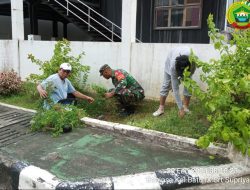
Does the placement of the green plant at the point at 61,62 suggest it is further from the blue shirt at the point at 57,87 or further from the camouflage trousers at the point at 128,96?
the camouflage trousers at the point at 128,96

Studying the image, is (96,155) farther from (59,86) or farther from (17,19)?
(17,19)

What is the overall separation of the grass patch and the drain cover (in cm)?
35

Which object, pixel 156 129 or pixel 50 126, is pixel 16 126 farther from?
pixel 156 129

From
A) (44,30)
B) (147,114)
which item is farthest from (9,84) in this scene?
(44,30)

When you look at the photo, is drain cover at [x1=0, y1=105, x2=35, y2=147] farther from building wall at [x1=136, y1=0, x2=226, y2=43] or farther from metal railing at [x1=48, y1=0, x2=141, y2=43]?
building wall at [x1=136, y1=0, x2=226, y2=43]

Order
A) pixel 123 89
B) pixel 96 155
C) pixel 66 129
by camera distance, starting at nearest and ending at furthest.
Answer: pixel 96 155 < pixel 66 129 < pixel 123 89

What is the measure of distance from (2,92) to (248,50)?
6.03 meters

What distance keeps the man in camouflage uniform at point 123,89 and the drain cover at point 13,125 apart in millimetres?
1592

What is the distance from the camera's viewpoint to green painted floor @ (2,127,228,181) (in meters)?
3.41

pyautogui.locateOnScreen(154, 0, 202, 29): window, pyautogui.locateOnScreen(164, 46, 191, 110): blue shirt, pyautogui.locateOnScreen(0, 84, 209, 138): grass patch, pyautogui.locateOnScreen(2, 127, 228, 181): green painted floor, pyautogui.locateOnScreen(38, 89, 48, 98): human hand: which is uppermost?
pyautogui.locateOnScreen(154, 0, 202, 29): window

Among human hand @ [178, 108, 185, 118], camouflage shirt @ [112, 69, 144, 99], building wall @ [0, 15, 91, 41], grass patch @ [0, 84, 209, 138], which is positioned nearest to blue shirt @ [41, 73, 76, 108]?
grass patch @ [0, 84, 209, 138]

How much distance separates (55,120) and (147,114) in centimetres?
177

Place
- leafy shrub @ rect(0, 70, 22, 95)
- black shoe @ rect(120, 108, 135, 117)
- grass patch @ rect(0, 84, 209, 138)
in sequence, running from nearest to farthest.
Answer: grass patch @ rect(0, 84, 209, 138), black shoe @ rect(120, 108, 135, 117), leafy shrub @ rect(0, 70, 22, 95)

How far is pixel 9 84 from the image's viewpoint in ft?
24.5
